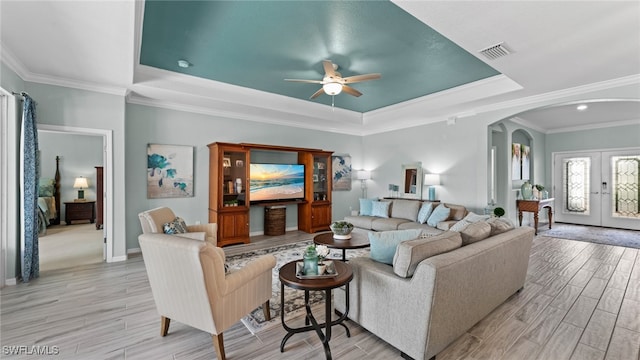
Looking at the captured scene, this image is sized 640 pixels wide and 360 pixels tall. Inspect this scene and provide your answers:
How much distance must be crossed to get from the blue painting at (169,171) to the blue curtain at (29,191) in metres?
1.49

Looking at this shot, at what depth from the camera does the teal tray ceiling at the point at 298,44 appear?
267cm

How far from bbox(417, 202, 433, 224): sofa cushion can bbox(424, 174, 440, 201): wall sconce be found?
2.93ft

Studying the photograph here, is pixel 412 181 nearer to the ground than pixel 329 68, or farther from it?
nearer to the ground

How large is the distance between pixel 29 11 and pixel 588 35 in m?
5.13

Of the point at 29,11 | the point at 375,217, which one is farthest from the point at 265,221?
the point at 29,11

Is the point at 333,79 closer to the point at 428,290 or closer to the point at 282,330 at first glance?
the point at 428,290

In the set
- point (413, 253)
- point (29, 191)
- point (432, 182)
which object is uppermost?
point (432, 182)

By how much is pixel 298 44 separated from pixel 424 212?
3.73 meters

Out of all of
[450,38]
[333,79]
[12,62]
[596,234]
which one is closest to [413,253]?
[450,38]

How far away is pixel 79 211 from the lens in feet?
24.5

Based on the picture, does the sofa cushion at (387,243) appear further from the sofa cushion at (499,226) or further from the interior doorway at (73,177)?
the interior doorway at (73,177)

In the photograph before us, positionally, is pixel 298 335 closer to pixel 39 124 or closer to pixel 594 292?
pixel 594 292

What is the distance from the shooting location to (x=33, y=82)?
3.71 metres

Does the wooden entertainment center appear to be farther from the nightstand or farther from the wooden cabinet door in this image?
the nightstand
